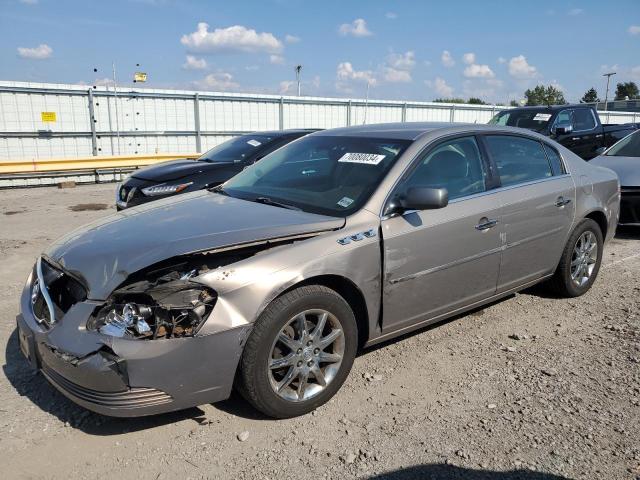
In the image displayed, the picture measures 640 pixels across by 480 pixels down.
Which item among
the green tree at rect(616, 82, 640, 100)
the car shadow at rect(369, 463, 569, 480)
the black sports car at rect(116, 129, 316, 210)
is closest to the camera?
the car shadow at rect(369, 463, 569, 480)

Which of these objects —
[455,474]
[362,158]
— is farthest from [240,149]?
[455,474]

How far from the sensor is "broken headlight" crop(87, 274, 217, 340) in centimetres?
264

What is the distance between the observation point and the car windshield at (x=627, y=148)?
8.17 meters

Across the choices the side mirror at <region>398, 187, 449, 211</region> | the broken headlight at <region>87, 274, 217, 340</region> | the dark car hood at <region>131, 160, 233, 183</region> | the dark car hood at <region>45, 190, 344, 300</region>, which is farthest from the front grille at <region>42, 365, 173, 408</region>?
the dark car hood at <region>131, 160, 233, 183</region>

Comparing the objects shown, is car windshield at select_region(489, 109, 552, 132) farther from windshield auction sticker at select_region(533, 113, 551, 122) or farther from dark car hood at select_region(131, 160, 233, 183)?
dark car hood at select_region(131, 160, 233, 183)

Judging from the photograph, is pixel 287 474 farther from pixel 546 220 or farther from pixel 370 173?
pixel 546 220

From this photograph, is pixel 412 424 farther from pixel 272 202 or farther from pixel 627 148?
pixel 627 148

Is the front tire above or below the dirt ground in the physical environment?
above

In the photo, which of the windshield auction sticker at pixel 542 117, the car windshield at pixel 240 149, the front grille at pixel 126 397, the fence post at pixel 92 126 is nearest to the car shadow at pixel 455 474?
the front grille at pixel 126 397

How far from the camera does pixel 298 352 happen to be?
3016mm

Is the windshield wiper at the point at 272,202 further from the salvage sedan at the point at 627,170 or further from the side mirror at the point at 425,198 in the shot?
the salvage sedan at the point at 627,170

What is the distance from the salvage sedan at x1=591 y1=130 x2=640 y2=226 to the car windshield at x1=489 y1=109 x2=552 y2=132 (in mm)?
2349

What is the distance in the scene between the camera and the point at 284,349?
9.84 ft

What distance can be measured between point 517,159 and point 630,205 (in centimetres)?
376
